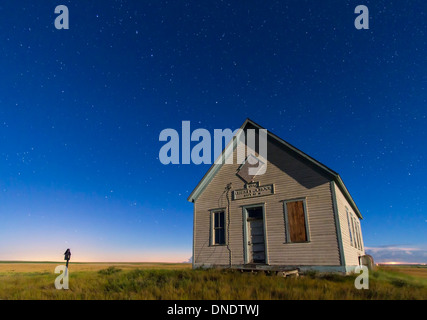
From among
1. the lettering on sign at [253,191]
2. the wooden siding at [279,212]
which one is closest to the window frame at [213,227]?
the wooden siding at [279,212]

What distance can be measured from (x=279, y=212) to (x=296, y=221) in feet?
3.09

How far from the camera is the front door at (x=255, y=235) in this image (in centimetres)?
1317

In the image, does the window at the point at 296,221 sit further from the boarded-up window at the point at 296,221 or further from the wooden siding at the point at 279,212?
the wooden siding at the point at 279,212

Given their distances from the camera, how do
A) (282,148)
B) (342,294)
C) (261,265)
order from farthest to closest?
(282,148), (261,265), (342,294)

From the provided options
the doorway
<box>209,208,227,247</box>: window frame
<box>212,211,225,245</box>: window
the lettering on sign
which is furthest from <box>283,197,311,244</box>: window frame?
<box>212,211,225,245</box>: window

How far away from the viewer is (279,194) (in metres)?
13.1

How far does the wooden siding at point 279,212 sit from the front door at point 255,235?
39 cm

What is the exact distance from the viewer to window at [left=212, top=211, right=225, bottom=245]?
1442 cm

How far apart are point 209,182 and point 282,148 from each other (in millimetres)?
4913

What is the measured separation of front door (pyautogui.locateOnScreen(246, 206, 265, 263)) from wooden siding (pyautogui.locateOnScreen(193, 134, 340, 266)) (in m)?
0.39

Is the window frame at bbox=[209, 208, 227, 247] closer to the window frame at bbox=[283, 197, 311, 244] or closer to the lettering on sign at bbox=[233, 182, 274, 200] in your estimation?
the lettering on sign at bbox=[233, 182, 274, 200]
